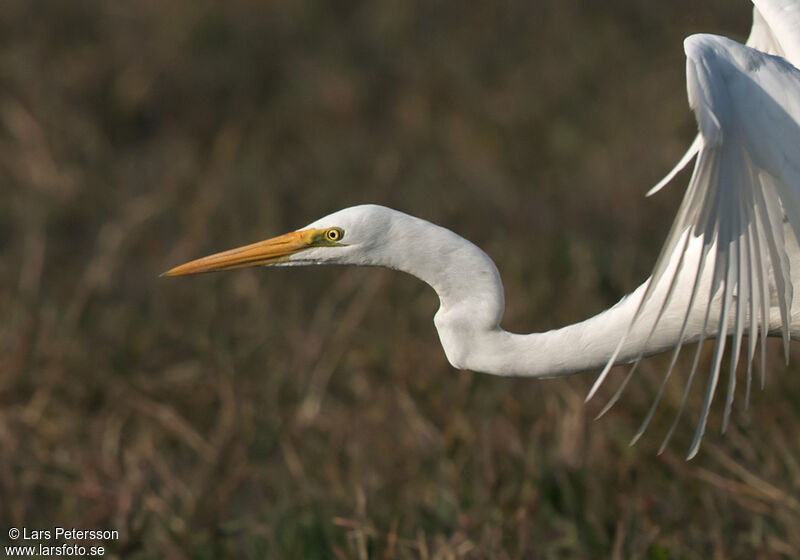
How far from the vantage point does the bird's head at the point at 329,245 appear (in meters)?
2.30

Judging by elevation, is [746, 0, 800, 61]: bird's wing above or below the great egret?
above

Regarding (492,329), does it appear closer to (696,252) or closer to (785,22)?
(696,252)

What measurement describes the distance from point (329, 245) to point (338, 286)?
2.62 metres

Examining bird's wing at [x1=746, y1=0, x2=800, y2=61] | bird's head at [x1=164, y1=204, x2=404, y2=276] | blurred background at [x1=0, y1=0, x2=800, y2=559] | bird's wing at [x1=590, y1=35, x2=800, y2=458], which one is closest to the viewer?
bird's wing at [x1=590, y1=35, x2=800, y2=458]

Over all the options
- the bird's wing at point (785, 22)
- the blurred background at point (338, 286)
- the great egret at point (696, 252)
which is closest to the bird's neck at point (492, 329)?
the great egret at point (696, 252)

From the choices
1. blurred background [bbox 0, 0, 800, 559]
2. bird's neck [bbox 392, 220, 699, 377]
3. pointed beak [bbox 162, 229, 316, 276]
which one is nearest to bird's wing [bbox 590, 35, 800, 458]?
bird's neck [bbox 392, 220, 699, 377]

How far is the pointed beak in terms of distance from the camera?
7.82 ft

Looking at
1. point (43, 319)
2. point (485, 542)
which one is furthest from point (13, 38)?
point (485, 542)

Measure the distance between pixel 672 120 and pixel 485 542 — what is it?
12.6 feet

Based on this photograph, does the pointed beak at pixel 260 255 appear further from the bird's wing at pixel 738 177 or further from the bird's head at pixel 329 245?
the bird's wing at pixel 738 177

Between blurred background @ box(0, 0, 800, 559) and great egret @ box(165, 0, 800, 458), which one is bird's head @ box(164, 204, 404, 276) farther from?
blurred background @ box(0, 0, 800, 559)

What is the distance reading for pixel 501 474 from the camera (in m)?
3.30

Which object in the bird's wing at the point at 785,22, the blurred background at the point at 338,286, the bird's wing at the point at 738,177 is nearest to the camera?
the bird's wing at the point at 738,177

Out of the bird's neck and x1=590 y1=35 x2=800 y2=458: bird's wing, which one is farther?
the bird's neck
